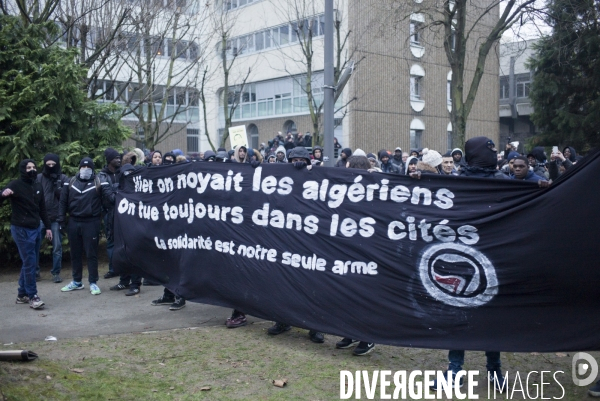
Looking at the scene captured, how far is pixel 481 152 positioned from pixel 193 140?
113 ft

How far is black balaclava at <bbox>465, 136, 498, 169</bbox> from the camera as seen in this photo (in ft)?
19.4

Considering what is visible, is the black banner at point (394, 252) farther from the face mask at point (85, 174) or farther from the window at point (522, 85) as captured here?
the window at point (522, 85)

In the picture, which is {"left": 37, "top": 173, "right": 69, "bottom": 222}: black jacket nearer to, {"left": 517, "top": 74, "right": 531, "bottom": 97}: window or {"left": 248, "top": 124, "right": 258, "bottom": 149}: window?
{"left": 248, "top": 124, "right": 258, "bottom": 149}: window

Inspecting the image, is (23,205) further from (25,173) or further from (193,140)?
(193,140)

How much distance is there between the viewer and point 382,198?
6230mm

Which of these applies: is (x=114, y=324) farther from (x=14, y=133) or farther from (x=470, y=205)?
(x=14, y=133)

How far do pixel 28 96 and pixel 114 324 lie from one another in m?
5.59

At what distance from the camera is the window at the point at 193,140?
127ft

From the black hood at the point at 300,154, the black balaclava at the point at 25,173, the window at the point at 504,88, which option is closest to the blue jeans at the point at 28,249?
the black balaclava at the point at 25,173

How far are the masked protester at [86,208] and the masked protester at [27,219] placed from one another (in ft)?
2.28

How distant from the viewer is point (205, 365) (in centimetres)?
626

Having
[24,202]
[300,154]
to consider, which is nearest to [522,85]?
[300,154]

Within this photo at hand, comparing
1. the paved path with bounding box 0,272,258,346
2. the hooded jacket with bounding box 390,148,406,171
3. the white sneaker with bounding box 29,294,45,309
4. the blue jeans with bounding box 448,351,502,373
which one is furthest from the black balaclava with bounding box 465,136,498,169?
the hooded jacket with bounding box 390,148,406,171

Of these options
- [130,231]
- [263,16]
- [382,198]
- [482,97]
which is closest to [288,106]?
[263,16]
